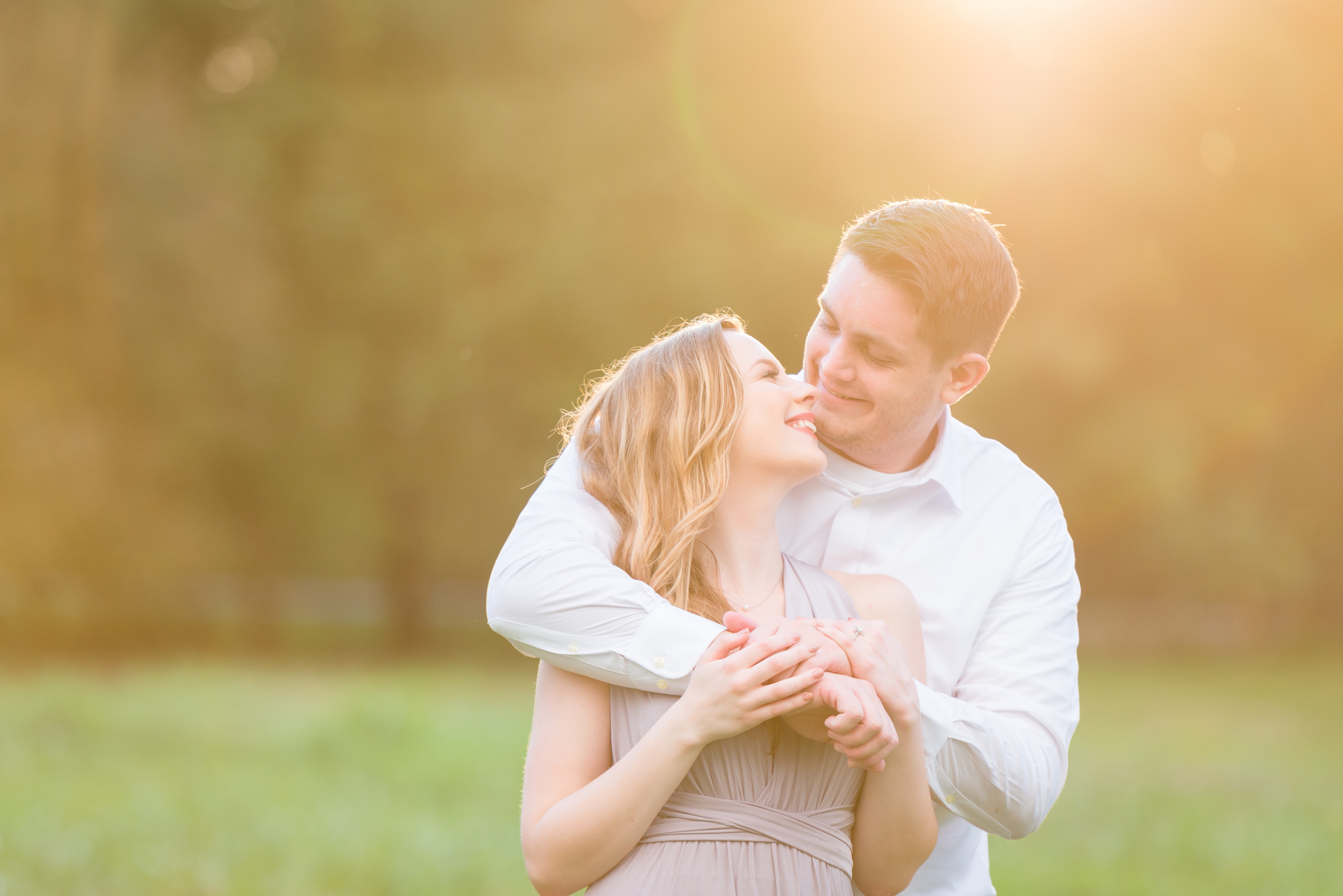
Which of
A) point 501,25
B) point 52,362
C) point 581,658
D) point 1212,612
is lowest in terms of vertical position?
point 1212,612

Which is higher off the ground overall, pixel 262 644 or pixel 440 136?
pixel 440 136

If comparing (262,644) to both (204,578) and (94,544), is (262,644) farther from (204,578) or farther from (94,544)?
(94,544)

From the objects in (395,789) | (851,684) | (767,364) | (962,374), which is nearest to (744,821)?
(851,684)

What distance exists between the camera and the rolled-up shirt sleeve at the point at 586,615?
2.57 metres

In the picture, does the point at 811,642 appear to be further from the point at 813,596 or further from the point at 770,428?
the point at 770,428

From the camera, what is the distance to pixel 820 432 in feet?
11.2

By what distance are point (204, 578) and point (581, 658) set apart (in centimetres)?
2031

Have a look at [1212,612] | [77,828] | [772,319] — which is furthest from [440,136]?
[1212,612]

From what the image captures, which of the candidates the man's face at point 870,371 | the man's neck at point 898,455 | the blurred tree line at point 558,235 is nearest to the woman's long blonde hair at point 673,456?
the man's face at point 870,371

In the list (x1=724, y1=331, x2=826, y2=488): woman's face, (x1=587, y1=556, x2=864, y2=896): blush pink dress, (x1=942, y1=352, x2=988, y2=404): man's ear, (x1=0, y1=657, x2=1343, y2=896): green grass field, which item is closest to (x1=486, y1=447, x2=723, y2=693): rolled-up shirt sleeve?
(x1=587, y1=556, x2=864, y2=896): blush pink dress

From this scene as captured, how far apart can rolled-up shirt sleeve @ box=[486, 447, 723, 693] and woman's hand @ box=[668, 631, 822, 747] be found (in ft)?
0.31

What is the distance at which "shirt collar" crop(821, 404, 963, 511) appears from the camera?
3414 millimetres

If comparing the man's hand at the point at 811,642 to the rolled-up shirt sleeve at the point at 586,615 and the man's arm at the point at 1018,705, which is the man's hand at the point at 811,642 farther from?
the man's arm at the point at 1018,705

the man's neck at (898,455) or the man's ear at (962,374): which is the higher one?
the man's ear at (962,374)
